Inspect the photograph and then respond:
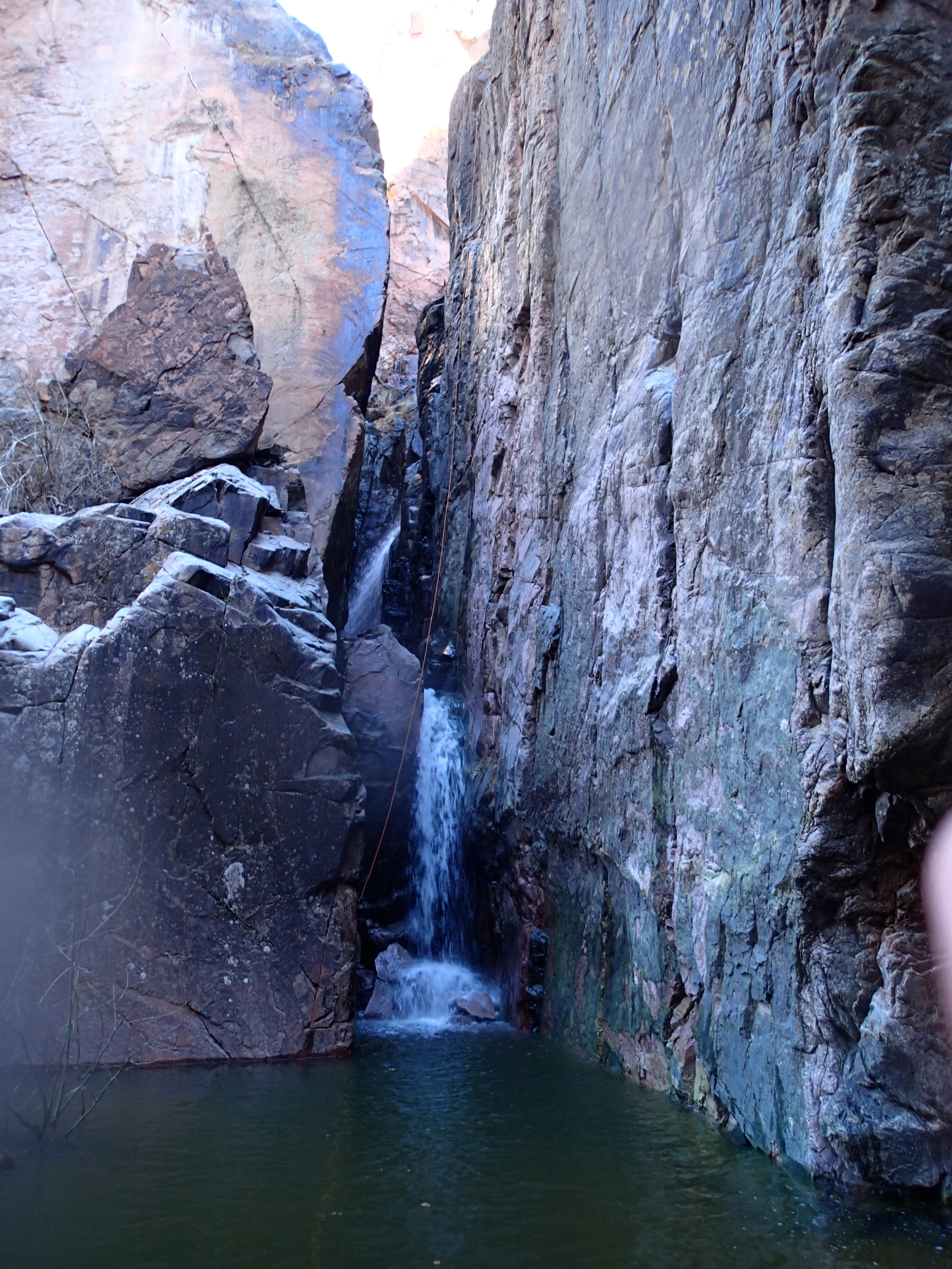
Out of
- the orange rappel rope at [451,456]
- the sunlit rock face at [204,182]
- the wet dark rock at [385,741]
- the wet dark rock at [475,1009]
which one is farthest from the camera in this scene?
the orange rappel rope at [451,456]

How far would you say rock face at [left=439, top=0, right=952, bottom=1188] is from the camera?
4.26 m

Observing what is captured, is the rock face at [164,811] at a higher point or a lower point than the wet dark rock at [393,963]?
higher

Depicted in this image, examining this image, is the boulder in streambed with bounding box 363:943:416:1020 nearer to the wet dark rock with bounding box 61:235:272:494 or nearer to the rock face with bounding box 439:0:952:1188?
the rock face with bounding box 439:0:952:1188

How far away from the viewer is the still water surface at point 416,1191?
12.5 feet

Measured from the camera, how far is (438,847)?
12023 mm

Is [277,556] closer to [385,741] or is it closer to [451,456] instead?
[385,741]

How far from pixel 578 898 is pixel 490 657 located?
410 cm

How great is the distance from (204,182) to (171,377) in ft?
18.7

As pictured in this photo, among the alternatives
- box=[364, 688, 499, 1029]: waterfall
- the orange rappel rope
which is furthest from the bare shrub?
box=[364, 688, 499, 1029]: waterfall

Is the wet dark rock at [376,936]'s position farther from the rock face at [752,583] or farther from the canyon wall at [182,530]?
the rock face at [752,583]

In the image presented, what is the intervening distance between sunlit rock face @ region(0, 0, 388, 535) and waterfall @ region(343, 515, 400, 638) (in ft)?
14.5

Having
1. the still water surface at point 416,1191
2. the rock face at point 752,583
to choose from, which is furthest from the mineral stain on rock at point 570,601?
the still water surface at point 416,1191

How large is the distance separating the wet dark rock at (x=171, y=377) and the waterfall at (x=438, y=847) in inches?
175

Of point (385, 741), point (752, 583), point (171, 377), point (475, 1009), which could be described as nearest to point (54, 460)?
point (171, 377)
